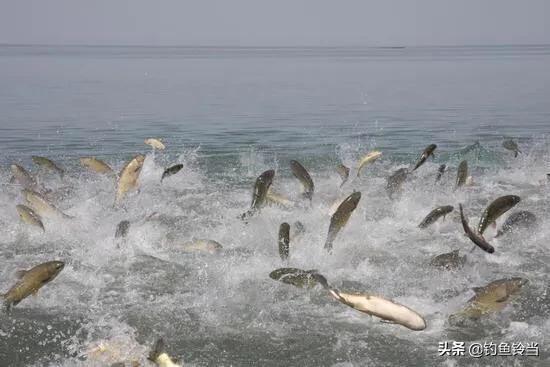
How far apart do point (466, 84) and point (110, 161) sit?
3158cm

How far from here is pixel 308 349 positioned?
5.65 metres

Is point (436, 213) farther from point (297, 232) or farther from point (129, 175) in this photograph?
point (129, 175)

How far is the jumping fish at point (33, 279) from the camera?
18.5 ft

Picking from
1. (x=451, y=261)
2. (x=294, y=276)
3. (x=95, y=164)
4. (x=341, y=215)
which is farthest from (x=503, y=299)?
(x=95, y=164)

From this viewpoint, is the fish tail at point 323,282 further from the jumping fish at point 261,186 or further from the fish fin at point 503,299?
the jumping fish at point 261,186

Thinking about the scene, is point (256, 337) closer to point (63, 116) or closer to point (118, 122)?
point (118, 122)

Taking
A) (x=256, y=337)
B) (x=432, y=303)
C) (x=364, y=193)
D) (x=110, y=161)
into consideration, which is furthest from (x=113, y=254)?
(x=110, y=161)

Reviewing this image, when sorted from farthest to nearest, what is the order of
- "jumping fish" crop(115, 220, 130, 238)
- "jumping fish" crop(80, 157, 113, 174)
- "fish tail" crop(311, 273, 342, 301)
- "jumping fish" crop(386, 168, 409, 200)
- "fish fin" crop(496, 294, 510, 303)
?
"jumping fish" crop(80, 157, 113, 174) < "jumping fish" crop(386, 168, 409, 200) < "jumping fish" crop(115, 220, 130, 238) < "fish fin" crop(496, 294, 510, 303) < "fish tail" crop(311, 273, 342, 301)

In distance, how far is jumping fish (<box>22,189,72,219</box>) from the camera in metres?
8.92

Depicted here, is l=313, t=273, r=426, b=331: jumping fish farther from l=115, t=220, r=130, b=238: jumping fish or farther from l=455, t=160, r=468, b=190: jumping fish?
l=455, t=160, r=468, b=190: jumping fish

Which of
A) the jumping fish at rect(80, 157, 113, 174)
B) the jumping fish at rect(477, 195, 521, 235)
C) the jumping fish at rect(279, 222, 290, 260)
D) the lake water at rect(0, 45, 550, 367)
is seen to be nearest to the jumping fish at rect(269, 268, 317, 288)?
the lake water at rect(0, 45, 550, 367)

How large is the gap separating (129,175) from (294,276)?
443 cm

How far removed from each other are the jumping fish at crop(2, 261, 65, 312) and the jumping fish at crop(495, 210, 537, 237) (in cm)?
584

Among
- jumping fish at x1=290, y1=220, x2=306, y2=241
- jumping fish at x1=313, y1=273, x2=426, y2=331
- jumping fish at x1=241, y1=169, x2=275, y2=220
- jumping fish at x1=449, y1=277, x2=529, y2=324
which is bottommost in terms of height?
jumping fish at x1=313, y1=273, x2=426, y2=331
